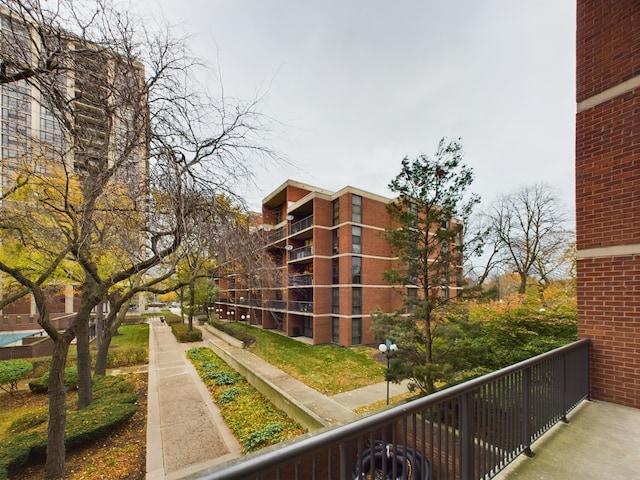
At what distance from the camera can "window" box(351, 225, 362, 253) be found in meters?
18.4

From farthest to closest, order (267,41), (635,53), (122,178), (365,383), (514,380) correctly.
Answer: (365,383) → (267,41) → (635,53) → (122,178) → (514,380)

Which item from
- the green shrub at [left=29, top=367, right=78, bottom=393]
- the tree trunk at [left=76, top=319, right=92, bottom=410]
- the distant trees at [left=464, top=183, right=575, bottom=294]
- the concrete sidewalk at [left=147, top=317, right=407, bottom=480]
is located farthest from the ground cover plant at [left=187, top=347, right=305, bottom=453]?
the distant trees at [left=464, top=183, right=575, bottom=294]

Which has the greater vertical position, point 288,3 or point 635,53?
point 288,3

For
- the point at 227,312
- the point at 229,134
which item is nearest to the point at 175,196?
the point at 229,134

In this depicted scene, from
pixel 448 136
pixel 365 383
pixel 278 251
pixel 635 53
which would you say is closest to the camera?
pixel 635 53

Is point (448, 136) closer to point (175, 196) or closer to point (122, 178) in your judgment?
point (175, 196)

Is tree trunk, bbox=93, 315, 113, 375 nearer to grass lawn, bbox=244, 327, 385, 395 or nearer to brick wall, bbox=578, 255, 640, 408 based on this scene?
grass lawn, bbox=244, 327, 385, 395

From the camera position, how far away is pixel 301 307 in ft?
67.4

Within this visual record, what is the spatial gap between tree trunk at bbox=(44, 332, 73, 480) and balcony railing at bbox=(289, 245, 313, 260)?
15.3 meters

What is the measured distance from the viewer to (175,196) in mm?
3961

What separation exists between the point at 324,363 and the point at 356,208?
10.0m

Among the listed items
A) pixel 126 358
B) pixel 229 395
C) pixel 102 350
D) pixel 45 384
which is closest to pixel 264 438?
pixel 229 395

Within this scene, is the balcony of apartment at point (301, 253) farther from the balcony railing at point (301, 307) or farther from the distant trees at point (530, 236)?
the distant trees at point (530, 236)

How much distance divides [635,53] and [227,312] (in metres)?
37.7
